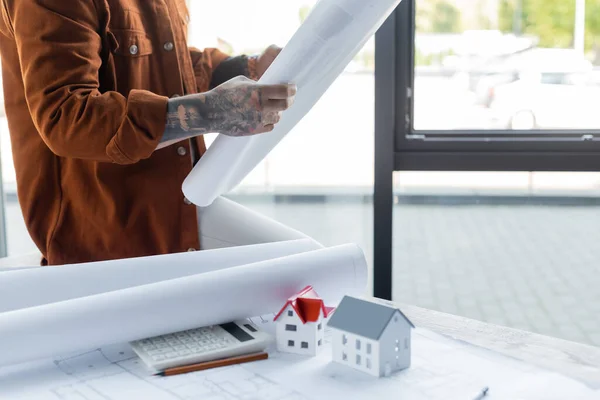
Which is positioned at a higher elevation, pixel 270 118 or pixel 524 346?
pixel 270 118

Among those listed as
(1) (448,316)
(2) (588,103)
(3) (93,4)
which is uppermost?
(3) (93,4)

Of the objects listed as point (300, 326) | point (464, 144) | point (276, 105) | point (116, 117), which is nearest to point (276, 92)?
point (276, 105)

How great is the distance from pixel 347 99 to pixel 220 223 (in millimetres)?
814

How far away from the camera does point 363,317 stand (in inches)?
35.0

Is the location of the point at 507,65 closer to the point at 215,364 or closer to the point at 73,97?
the point at 73,97

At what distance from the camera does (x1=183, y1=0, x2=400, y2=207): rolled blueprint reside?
3.58 feet

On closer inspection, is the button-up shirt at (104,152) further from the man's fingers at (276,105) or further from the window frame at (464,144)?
the window frame at (464,144)

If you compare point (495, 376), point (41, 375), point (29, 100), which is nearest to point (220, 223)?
point (29, 100)

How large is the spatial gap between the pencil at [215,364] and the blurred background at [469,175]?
114cm

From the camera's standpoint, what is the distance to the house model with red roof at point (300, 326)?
947mm

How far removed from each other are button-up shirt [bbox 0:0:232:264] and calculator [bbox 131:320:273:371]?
33cm

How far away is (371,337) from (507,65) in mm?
1269

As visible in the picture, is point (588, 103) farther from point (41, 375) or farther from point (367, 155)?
point (41, 375)

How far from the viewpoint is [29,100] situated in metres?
1.15
